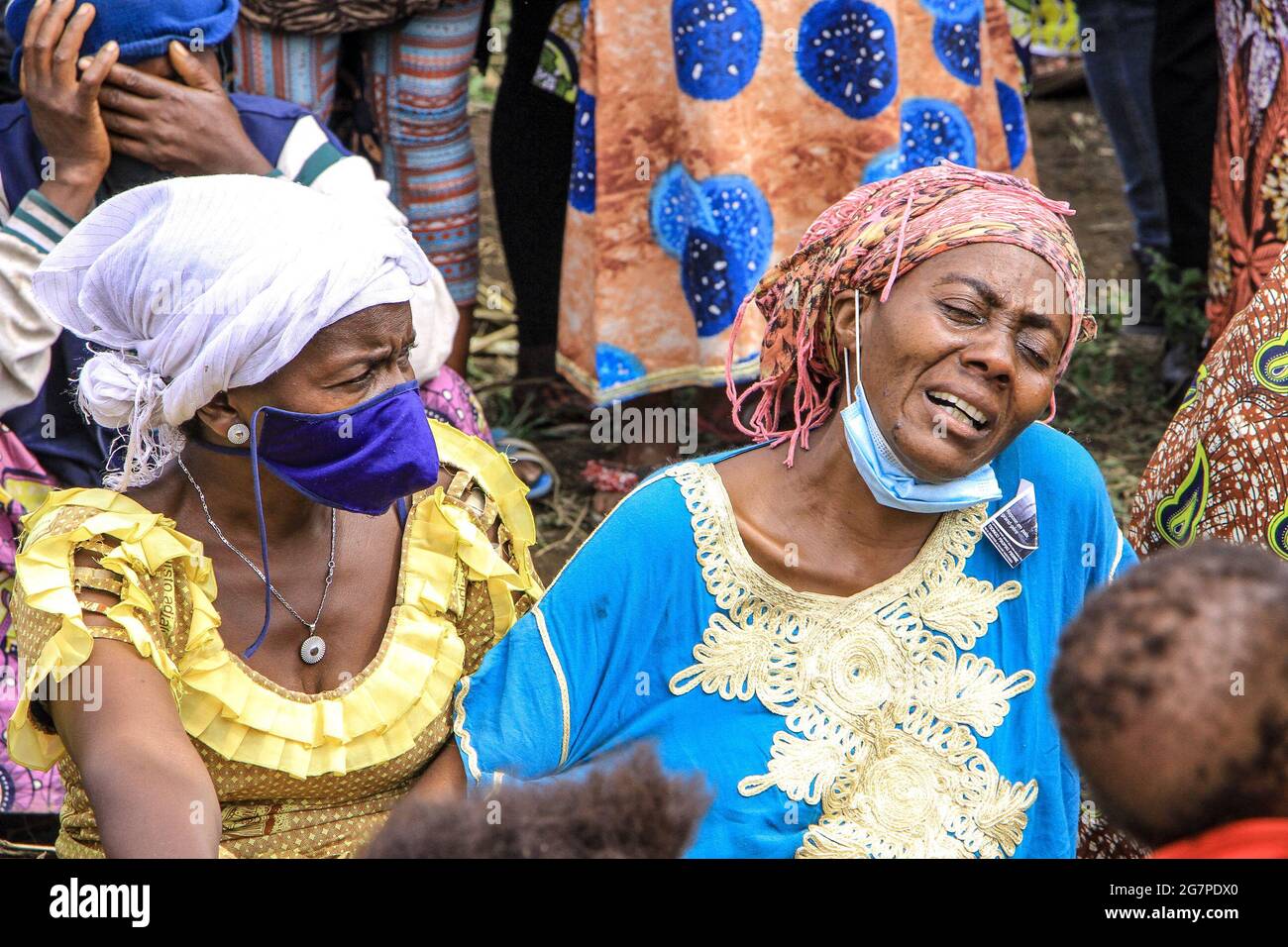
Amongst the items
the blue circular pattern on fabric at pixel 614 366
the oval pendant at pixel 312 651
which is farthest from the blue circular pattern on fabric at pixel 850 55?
the oval pendant at pixel 312 651

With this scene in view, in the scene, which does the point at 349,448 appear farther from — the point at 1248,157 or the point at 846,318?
the point at 1248,157

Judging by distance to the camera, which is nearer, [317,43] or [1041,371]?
[1041,371]

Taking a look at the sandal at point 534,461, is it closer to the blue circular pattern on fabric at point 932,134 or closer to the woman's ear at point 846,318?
the blue circular pattern on fabric at point 932,134

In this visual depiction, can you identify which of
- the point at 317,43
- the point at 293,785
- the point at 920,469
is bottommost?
the point at 293,785

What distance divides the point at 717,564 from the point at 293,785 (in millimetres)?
780

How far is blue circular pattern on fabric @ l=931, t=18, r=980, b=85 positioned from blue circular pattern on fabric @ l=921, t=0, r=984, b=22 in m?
0.01

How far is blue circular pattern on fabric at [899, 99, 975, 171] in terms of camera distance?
13.9 feet

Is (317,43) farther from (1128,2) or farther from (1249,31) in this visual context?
(1128,2)

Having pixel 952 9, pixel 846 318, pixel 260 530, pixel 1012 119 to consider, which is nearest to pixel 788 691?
pixel 846 318

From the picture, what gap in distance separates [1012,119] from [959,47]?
1.22 feet

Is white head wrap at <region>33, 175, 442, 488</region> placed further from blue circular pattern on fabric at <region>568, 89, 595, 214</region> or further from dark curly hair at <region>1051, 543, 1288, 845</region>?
blue circular pattern on fabric at <region>568, 89, 595, 214</region>

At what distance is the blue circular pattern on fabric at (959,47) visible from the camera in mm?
4203
